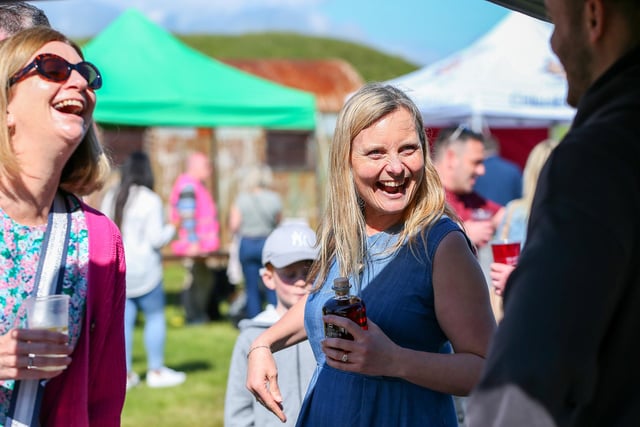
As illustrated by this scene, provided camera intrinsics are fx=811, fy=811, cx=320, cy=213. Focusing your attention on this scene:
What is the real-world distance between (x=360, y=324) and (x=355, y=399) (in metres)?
0.34

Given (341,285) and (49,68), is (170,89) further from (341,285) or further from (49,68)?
(341,285)

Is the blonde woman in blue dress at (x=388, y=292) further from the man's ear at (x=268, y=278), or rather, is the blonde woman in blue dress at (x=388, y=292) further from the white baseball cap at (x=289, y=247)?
the man's ear at (x=268, y=278)

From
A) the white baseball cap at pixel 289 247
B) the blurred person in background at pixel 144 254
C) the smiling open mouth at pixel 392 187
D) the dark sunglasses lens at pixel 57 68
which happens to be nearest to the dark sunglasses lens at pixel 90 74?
the dark sunglasses lens at pixel 57 68

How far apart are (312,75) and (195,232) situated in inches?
465

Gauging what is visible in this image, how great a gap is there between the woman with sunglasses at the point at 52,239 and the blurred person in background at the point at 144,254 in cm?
506

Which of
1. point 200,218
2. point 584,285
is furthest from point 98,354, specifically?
point 200,218

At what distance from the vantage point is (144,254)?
24.5 feet

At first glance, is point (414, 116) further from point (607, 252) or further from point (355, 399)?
point (607, 252)

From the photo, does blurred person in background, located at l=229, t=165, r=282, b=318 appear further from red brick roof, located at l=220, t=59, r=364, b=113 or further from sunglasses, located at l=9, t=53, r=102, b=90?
red brick roof, located at l=220, t=59, r=364, b=113

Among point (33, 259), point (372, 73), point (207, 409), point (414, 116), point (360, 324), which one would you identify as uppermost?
point (372, 73)

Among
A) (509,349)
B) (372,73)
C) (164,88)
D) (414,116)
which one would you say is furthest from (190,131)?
(372,73)

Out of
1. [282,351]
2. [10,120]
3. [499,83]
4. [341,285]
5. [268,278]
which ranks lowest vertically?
[282,351]

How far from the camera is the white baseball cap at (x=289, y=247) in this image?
348 centimetres

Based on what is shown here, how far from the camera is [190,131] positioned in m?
17.1
